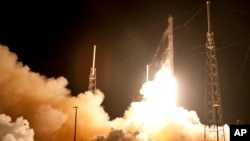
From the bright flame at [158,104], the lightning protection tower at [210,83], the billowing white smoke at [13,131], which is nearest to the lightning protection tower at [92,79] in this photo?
the bright flame at [158,104]

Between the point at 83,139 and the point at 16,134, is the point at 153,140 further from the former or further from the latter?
the point at 16,134

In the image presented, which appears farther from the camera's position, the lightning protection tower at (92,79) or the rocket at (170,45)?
the rocket at (170,45)

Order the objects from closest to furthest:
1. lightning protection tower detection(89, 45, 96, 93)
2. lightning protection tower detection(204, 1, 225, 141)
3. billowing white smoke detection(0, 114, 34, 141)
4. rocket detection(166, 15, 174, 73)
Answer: billowing white smoke detection(0, 114, 34, 141), lightning protection tower detection(204, 1, 225, 141), lightning protection tower detection(89, 45, 96, 93), rocket detection(166, 15, 174, 73)

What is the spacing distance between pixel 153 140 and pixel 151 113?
24.1 ft

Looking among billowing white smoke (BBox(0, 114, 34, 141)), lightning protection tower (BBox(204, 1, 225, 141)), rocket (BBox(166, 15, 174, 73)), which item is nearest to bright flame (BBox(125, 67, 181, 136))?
rocket (BBox(166, 15, 174, 73))

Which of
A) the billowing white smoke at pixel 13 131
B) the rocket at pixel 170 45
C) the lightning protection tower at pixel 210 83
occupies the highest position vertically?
the rocket at pixel 170 45

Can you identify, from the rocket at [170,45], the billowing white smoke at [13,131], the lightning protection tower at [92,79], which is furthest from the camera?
the rocket at [170,45]

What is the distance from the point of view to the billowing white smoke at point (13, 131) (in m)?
34.0

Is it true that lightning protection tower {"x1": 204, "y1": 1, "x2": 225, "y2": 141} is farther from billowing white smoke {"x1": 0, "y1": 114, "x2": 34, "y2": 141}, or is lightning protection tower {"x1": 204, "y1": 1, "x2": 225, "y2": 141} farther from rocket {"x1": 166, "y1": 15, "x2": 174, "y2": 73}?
billowing white smoke {"x1": 0, "y1": 114, "x2": 34, "y2": 141}

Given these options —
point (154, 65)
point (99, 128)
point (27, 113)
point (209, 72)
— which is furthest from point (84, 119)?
point (209, 72)

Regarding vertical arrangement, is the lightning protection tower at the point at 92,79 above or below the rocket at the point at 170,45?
below

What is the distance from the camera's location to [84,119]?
47.4 meters

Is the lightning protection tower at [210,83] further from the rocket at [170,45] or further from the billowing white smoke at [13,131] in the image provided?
→ the billowing white smoke at [13,131]

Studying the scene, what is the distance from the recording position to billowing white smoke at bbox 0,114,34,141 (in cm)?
3397
